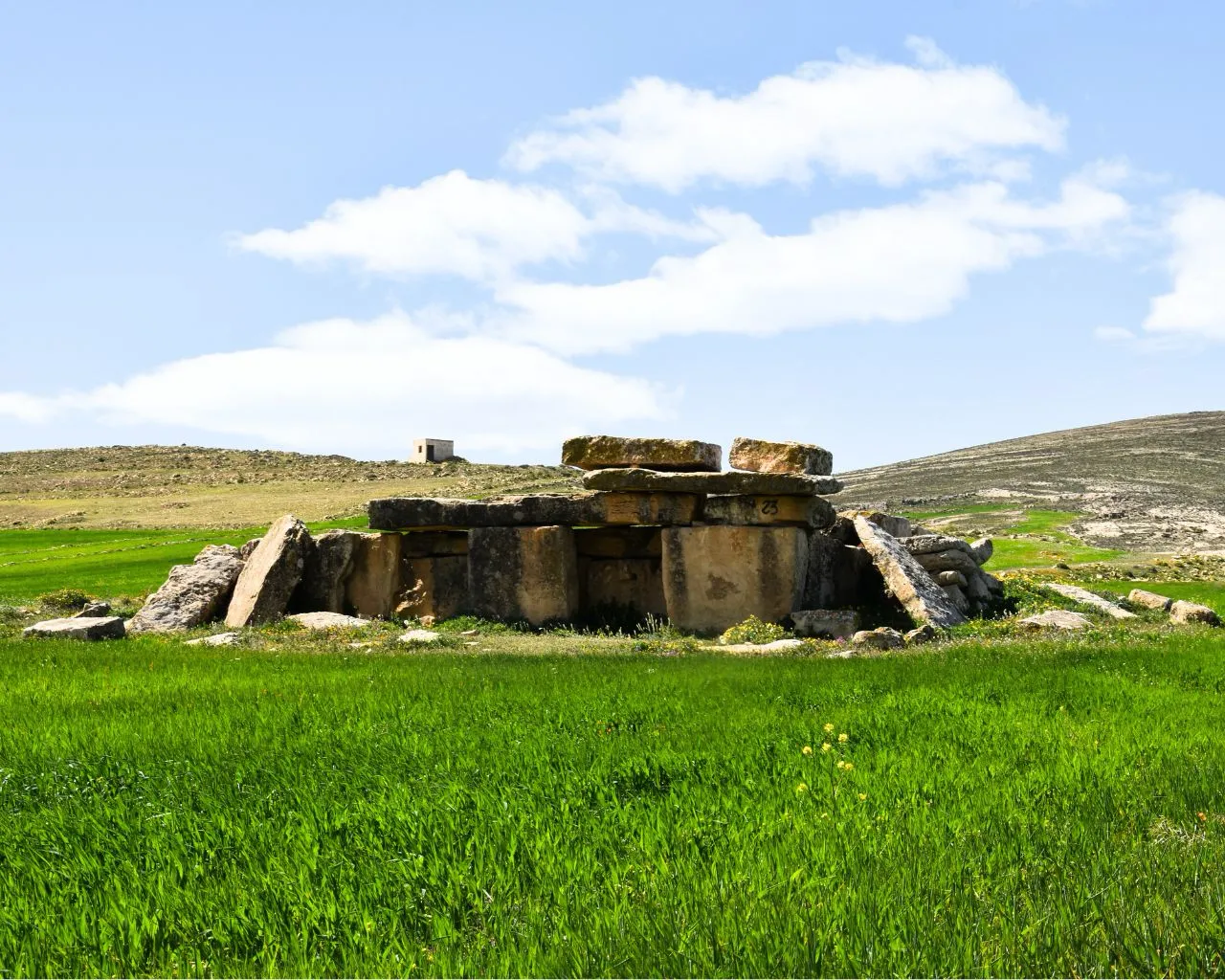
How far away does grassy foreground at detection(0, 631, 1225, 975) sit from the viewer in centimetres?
416

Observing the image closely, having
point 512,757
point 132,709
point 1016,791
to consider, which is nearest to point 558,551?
point 132,709

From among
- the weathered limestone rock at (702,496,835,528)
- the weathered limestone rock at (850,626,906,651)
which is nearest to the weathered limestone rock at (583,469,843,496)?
the weathered limestone rock at (702,496,835,528)

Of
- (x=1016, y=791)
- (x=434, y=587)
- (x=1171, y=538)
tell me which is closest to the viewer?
(x=1016, y=791)

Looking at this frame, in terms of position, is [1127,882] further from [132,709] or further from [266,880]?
[132,709]

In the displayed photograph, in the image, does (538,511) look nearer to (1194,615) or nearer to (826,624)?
(826,624)

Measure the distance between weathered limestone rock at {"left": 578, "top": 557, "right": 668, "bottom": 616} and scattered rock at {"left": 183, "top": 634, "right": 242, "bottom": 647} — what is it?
22.6 ft

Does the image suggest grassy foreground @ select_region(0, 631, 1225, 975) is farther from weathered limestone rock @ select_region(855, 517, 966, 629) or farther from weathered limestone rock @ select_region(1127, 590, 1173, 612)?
weathered limestone rock @ select_region(1127, 590, 1173, 612)

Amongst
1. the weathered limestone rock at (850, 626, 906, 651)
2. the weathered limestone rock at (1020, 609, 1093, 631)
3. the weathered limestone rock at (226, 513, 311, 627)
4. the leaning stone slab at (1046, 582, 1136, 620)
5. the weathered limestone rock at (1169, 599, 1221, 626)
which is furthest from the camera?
the weathered limestone rock at (226, 513, 311, 627)

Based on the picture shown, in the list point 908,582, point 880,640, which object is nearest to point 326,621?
point 880,640

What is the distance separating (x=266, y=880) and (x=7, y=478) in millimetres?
88507

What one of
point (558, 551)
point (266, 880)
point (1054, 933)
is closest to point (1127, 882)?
point (1054, 933)

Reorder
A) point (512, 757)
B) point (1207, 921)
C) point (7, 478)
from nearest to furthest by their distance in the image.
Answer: point (1207, 921), point (512, 757), point (7, 478)

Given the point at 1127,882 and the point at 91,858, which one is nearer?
the point at 1127,882

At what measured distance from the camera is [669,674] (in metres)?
12.1
